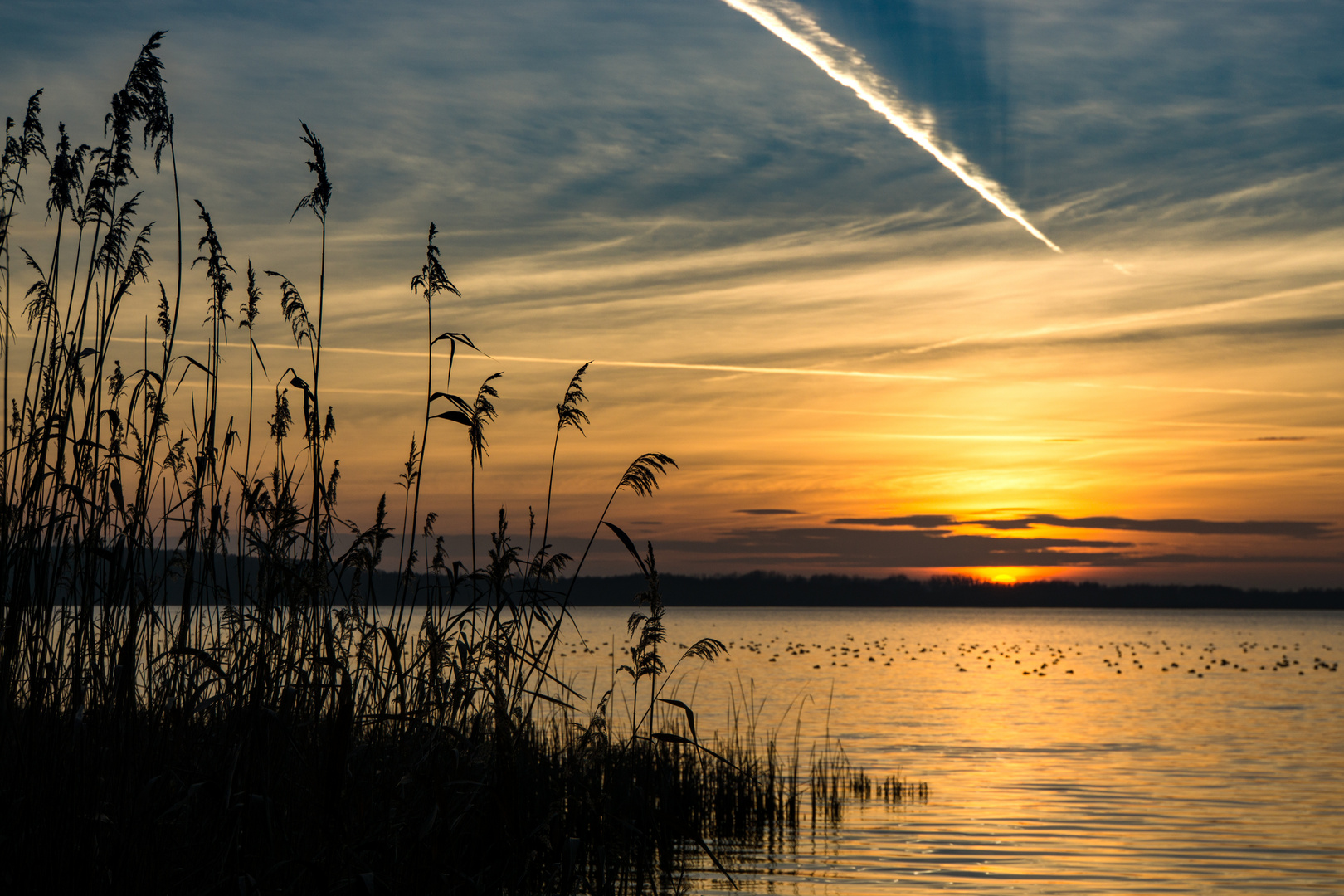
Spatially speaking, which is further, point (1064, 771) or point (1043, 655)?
point (1043, 655)

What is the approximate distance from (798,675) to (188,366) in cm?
5355

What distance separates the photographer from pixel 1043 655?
83.8 meters

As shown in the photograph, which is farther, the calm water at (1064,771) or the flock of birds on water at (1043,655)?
the flock of birds on water at (1043,655)

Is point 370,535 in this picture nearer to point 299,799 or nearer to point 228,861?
point 299,799

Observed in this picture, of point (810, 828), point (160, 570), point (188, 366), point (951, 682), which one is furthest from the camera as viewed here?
point (951, 682)

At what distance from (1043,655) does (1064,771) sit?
6258cm

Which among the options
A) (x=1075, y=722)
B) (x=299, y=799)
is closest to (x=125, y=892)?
(x=299, y=799)

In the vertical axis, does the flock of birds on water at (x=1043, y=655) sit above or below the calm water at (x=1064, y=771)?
below

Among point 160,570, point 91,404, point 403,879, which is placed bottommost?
point 403,879

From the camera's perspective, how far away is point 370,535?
21.0 ft

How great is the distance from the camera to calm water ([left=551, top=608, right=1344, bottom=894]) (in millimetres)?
13805

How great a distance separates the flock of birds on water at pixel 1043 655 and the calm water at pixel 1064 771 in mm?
1031

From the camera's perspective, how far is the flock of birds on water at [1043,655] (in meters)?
66.5

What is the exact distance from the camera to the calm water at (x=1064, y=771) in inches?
543
